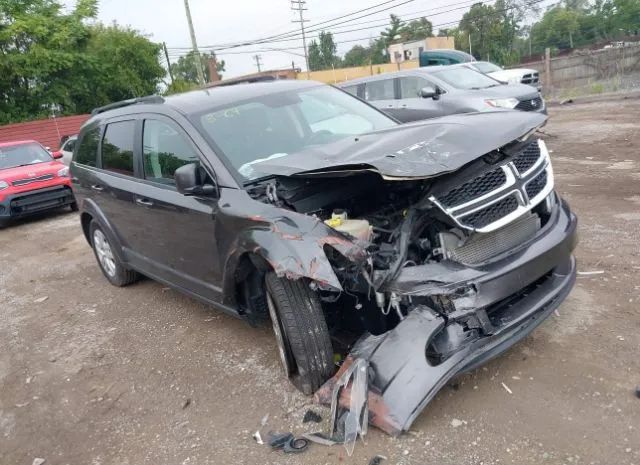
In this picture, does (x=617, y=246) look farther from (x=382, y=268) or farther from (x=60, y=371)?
(x=60, y=371)

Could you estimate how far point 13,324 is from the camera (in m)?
5.40

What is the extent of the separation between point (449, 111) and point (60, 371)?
7860 mm

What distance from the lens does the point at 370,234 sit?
3041 millimetres

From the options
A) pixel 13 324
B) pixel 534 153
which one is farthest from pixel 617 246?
pixel 13 324

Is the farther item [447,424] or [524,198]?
[524,198]

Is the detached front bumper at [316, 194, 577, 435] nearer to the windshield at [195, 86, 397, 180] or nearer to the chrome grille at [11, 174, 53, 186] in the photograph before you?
the windshield at [195, 86, 397, 180]

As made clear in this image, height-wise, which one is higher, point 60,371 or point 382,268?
point 382,268

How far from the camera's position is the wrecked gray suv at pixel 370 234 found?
2816mm

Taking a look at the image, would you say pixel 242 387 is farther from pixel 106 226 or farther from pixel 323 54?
pixel 323 54

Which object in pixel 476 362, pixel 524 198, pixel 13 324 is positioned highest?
pixel 524 198

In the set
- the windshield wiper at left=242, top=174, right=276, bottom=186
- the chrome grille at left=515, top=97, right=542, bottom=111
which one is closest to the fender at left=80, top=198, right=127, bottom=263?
the windshield wiper at left=242, top=174, right=276, bottom=186

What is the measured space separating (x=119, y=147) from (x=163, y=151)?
0.89 m

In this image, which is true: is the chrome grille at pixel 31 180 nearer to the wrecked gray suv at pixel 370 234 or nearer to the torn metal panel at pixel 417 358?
the wrecked gray suv at pixel 370 234

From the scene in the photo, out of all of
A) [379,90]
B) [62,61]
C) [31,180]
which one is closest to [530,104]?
[379,90]
